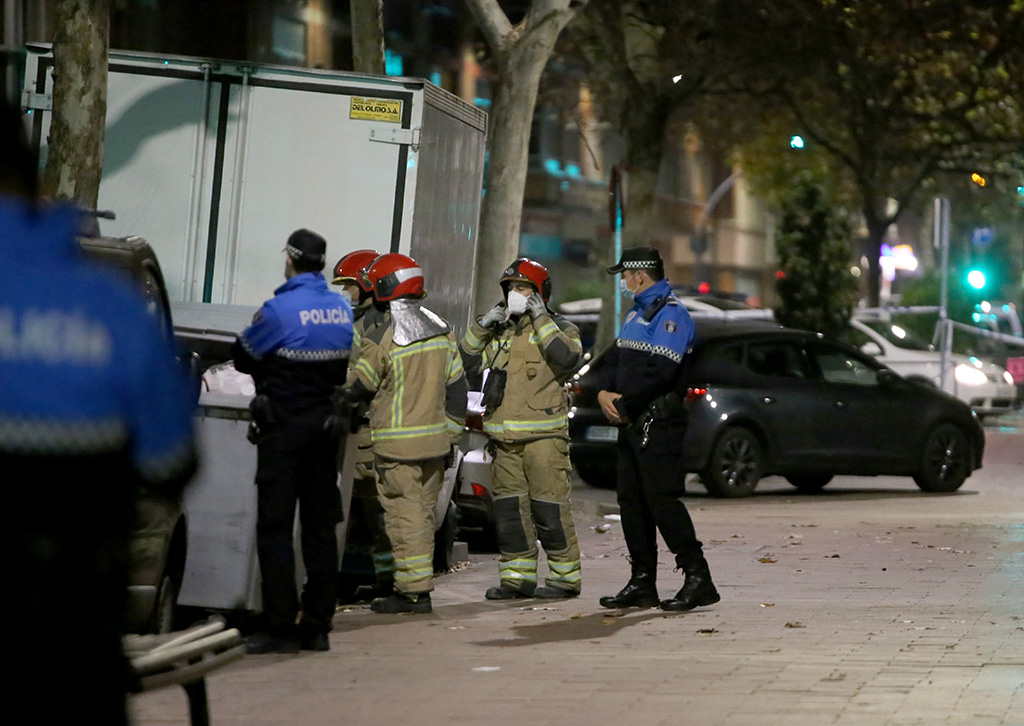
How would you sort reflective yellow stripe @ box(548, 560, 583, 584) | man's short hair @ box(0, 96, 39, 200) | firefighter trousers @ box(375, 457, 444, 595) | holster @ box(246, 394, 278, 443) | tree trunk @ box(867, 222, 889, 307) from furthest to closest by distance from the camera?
1. tree trunk @ box(867, 222, 889, 307)
2. reflective yellow stripe @ box(548, 560, 583, 584)
3. firefighter trousers @ box(375, 457, 444, 595)
4. holster @ box(246, 394, 278, 443)
5. man's short hair @ box(0, 96, 39, 200)

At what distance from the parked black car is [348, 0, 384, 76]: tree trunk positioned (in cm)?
340

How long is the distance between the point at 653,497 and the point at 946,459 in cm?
849

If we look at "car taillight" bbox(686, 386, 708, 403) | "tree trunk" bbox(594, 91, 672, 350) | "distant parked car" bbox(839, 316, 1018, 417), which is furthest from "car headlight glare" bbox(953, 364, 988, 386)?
"car taillight" bbox(686, 386, 708, 403)

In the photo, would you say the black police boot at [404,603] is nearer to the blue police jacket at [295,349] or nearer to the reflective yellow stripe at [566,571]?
the reflective yellow stripe at [566,571]

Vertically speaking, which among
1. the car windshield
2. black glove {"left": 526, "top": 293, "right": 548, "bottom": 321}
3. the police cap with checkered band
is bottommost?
the car windshield

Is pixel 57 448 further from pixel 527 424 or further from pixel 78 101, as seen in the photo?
pixel 78 101

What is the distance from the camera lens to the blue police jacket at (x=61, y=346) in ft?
9.62

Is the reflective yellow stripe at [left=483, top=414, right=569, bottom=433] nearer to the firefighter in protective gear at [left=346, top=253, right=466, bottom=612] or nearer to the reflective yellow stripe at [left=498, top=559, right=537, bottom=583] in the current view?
the firefighter in protective gear at [left=346, top=253, right=466, bottom=612]

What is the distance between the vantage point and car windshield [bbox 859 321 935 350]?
91.5ft

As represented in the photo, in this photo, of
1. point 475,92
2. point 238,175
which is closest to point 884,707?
point 238,175

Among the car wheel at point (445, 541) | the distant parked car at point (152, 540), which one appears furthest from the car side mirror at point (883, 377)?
the distant parked car at point (152, 540)

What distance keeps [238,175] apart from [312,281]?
12.1ft

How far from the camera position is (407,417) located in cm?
880

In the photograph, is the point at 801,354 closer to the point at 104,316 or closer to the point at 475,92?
the point at 104,316
